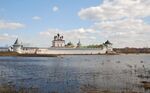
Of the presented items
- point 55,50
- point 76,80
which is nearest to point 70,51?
point 55,50

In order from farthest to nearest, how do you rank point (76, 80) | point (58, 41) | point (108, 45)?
1. point (108, 45)
2. point (58, 41)
3. point (76, 80)

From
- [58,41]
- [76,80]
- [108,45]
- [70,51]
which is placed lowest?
[76,80]

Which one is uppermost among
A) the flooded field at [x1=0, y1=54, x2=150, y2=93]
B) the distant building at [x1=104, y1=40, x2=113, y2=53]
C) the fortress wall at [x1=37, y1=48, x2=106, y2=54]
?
the distant building at [x1=104, y1=40, x2=113, y2=53]

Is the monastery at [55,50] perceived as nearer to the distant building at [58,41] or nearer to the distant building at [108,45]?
the distant building at [58,41]

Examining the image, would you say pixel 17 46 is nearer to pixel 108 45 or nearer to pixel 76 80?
pixel 108 45

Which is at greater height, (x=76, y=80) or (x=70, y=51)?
(x=70, y=51)

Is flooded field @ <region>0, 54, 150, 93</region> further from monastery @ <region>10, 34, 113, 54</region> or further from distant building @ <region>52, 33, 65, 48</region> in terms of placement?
distant building @ <region>52, 33, 65, 48</region>

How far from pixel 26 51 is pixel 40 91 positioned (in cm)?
14505

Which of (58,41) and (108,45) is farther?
(108,45)

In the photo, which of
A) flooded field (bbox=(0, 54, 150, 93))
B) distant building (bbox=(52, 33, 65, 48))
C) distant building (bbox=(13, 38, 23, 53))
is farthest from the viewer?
distant building (bbox=(52, 33, 65, 48))

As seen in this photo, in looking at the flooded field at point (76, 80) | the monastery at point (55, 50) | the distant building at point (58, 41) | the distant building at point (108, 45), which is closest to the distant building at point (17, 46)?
the monastery at point (55, 50)

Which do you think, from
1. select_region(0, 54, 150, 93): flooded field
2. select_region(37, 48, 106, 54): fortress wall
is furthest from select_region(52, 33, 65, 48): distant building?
select_region(0, 54, 150, 93): flooded field

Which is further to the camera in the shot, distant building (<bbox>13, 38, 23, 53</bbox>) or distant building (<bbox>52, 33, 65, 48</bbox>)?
distant building (<bbox>52, 33, 65, 48</bbox>)

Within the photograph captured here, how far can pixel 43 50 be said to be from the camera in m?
166
